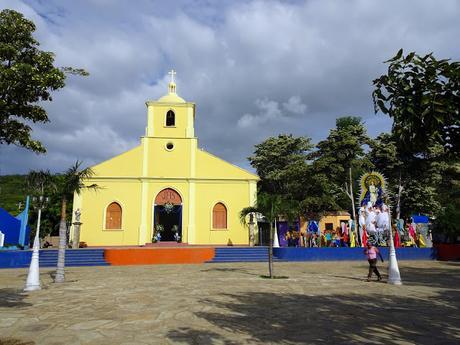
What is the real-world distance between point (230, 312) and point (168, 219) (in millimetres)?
22288

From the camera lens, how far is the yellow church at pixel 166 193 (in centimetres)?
2636

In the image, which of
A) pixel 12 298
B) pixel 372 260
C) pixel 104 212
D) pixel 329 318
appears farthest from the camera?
pixel 104 212

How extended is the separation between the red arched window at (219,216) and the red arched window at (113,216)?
6658 mm

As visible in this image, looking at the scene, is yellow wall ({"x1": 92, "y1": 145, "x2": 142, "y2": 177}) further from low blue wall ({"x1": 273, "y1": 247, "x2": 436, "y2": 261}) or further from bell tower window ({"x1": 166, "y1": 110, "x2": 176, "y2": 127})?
low blue wall ({"x1": 273, "y1": 247, "x2": 436, "y2": 261})

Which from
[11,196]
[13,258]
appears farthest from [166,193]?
[11,196]

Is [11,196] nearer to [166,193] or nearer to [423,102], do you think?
[166,193]

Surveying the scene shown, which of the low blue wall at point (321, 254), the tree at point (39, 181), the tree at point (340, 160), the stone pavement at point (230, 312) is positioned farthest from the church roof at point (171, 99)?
the stone pavement at point (230, 312)

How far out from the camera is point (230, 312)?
7555mm

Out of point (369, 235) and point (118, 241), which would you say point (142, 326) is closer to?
point (369, 235)

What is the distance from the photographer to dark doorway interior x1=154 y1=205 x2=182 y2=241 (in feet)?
89.7

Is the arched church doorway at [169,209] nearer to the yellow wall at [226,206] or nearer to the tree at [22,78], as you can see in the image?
the yellow wall at [226,206]

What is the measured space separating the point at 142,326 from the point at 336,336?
3154 millimetres

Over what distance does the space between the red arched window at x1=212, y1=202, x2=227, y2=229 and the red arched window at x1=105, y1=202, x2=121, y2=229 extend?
6.66 meters

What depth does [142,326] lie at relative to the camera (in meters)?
6.39
